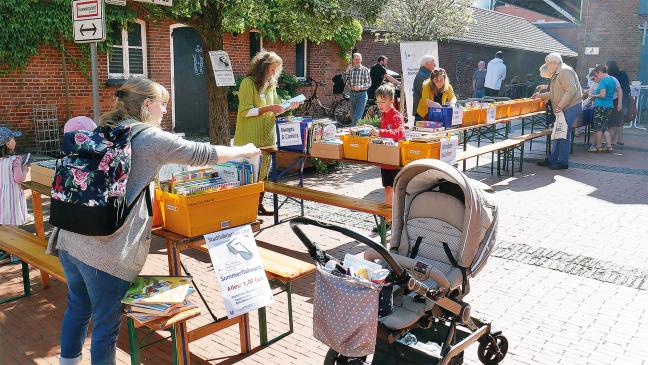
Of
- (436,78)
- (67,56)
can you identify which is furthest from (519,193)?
(67,56)

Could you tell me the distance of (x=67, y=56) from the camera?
13.5 m

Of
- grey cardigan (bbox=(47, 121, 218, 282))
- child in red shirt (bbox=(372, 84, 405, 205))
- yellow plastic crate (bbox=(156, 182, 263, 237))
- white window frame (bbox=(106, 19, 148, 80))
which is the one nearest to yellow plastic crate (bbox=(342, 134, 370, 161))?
child in red shirt (bbox=(372, 84, 405, 205))

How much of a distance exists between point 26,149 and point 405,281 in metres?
12.2

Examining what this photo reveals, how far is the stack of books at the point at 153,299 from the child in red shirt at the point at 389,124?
3.45 metres

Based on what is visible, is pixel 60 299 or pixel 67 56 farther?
pixel 67 56

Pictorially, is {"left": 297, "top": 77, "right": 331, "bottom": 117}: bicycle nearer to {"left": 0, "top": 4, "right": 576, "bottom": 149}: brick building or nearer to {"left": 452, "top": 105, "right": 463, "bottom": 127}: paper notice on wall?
{"left": 0, "top": 4, "right": 576, "bottom": 149}: brick building

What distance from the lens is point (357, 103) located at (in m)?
15.9

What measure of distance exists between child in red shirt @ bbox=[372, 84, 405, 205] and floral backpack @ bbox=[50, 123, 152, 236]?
3827mm

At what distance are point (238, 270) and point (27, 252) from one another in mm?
2238

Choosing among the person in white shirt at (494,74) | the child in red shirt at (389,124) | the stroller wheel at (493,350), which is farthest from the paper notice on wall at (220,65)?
the person in white shirt at (494,74)

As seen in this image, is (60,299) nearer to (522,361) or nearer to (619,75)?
(522,361)

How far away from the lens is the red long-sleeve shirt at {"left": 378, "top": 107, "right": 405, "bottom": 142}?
6.63 m

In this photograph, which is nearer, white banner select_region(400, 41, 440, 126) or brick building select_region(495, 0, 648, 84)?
white banner select_region(400, 41, 440, 126)

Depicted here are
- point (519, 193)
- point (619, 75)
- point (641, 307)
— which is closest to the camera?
point (641, 307)
